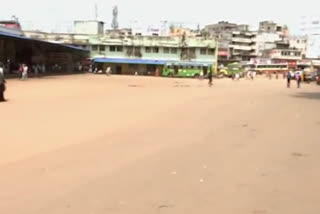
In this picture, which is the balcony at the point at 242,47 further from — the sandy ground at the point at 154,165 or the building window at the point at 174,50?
the sandy ground at the point at 154,165

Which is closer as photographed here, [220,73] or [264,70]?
[220,73]

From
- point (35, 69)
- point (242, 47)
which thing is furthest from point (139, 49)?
point (242, 47)

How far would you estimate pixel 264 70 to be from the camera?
8525 centimetres

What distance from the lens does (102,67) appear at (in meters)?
69.6

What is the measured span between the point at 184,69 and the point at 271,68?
2866cm

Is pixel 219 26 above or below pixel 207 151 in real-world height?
above

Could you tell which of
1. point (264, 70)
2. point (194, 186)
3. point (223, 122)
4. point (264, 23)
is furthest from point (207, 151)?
point (264, 23)

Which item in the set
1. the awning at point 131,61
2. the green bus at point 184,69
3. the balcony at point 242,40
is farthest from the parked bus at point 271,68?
the awning at point 131,61

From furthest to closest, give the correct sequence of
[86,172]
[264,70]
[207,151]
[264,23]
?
[264,23]
[264,70]
[207,151]
[86,172]

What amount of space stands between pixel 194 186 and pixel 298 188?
4.38ft

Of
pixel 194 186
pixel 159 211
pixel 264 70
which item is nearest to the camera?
pixel 159 211

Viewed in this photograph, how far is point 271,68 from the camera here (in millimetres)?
85625

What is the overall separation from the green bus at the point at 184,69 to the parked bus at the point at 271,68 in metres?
24.3

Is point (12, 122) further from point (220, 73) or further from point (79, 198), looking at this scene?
point (220, 73)
